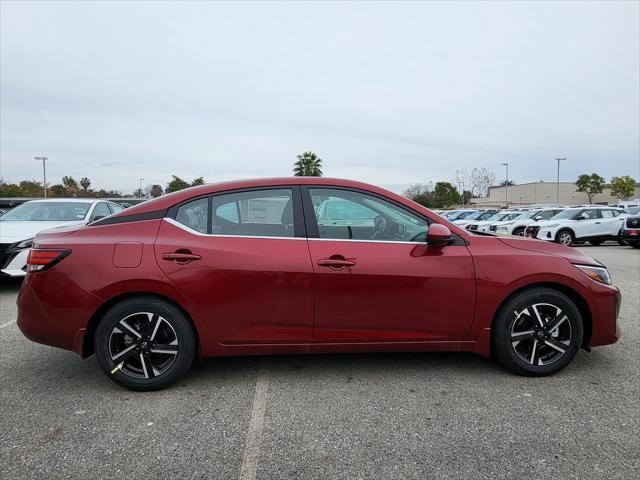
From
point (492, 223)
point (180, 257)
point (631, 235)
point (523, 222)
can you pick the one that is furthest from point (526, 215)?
point (180, 257)

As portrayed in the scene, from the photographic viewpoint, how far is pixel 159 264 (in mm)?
3268

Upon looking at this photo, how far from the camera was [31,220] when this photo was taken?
26.6 ft

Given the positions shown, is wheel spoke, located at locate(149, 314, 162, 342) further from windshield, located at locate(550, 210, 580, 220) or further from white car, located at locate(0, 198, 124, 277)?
windshield, located at locate(550, 210, 580, 220)

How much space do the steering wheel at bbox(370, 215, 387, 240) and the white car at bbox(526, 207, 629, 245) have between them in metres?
15.3

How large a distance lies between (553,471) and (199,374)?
8.42 ft

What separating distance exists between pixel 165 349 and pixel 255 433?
100 centimetres

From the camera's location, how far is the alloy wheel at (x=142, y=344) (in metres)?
3.29

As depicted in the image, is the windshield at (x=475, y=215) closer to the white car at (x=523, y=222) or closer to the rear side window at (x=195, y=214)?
the white car at (x=523, y=222)

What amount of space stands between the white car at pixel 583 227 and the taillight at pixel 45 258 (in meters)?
16.8

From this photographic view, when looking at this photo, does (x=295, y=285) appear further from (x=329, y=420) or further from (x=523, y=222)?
(x=523, y=222)

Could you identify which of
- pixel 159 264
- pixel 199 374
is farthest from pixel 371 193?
pixel 199 374

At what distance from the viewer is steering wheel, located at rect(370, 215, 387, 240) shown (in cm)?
351

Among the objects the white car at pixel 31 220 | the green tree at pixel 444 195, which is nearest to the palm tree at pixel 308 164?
the green tree at pixel 444 195

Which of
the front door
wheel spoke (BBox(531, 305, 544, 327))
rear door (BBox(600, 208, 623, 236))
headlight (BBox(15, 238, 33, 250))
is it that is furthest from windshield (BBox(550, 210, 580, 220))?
headlight (BBox(15, 238, 33, 250))
